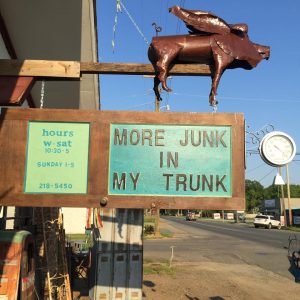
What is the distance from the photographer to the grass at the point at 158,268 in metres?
13.0

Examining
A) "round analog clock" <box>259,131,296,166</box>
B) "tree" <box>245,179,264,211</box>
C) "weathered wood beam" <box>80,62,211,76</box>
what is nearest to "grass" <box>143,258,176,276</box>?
Result: "round analog clock" <box>259,131,296,166</box>

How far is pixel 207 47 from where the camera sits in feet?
10.7

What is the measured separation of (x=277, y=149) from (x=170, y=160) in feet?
16.0

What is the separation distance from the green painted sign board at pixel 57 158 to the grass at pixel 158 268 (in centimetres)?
1048

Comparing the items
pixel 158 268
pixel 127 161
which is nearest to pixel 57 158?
pixel 127 161

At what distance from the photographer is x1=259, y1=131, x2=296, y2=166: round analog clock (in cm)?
704

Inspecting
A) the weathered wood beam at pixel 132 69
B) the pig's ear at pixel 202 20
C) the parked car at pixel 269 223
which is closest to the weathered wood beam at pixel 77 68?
the weathered wood beam at pixel 132 69

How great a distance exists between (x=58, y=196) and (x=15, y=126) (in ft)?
1.94

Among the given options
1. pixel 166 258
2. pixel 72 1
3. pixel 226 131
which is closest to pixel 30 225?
pixel 72 1

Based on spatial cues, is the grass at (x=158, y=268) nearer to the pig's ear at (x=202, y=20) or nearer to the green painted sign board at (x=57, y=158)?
the green painted sign board at (x=57, y=158)

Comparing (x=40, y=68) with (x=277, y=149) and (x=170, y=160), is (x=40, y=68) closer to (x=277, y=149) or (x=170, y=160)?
(x=170, y=160)

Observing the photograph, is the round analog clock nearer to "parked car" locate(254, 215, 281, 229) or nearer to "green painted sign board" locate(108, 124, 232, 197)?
"green painted sign board" locate(108, 124, 232, 197)

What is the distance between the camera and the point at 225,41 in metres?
3.27

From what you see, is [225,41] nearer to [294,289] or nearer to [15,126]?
[15,126]
